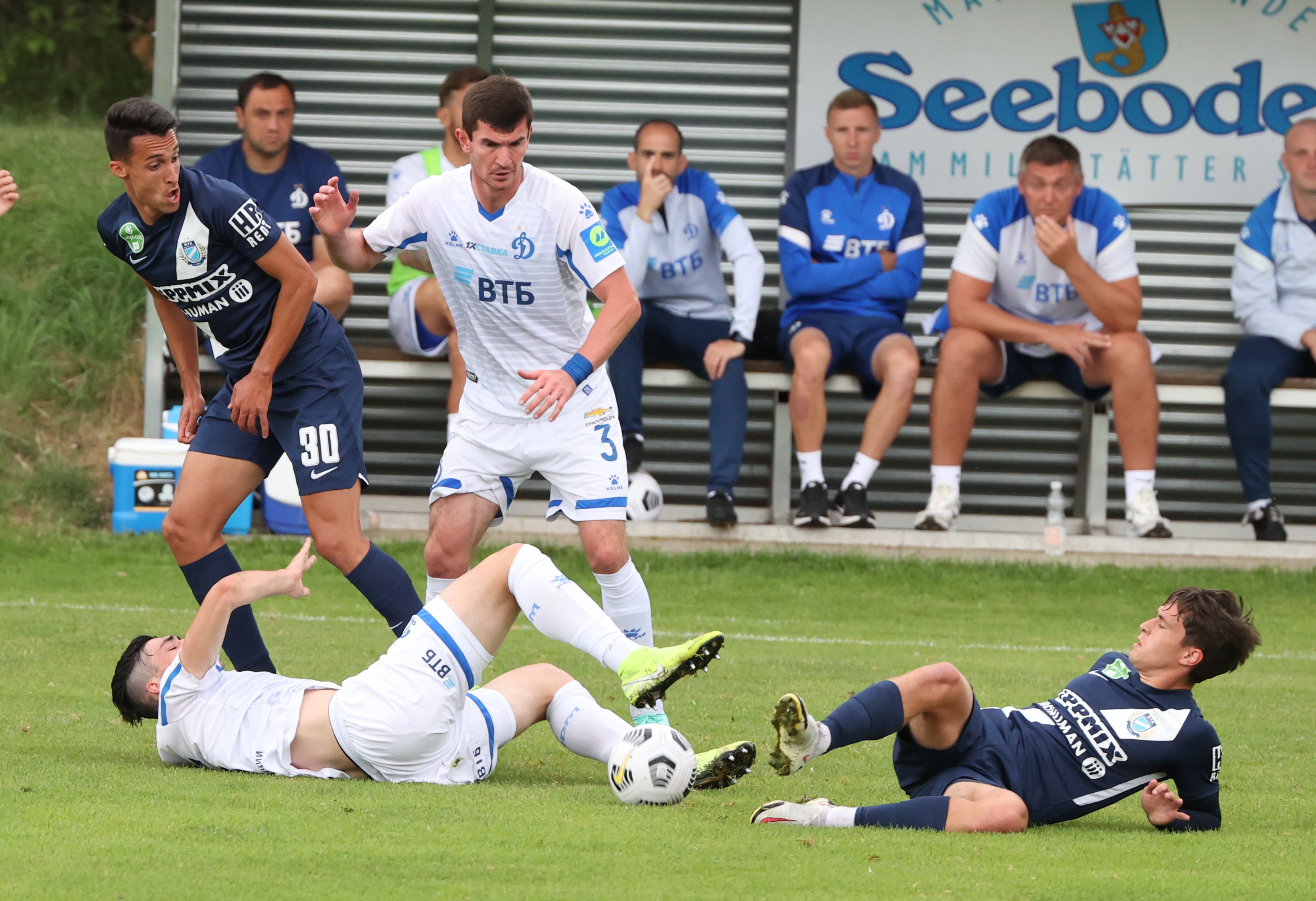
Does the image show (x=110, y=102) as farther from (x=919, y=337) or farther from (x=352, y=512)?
(x=352, y=512)

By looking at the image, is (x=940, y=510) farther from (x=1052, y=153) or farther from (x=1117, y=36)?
(x=1117, y=36)

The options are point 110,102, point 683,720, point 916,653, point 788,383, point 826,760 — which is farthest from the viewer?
point 110,102

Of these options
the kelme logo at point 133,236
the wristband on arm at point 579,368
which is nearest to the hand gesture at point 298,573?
the wristband on arm at point 579,368

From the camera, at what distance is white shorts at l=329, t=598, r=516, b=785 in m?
4.27

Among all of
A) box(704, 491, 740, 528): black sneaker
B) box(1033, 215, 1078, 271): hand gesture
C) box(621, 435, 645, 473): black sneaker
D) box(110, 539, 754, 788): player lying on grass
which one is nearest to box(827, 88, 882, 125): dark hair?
box(1033, 215, 1078, 271): hand gesture

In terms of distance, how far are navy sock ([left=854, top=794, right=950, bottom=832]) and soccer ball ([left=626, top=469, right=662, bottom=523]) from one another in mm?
5406

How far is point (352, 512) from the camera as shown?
18.3 ft

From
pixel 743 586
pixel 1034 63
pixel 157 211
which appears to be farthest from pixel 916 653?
pixel 1034 63

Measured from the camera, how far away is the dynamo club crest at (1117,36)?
10.6m

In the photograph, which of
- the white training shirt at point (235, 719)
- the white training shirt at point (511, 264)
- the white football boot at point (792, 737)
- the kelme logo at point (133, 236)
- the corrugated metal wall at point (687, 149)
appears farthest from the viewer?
the corrugated metal wall at point (687, 149)

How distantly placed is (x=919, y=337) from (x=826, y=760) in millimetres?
5983

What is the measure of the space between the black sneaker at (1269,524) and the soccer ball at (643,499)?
139 inches

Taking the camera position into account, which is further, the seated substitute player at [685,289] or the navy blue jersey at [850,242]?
the navy blue jersey at [850,242]

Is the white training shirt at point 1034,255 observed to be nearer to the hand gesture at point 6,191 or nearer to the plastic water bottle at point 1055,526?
the plastic water bottle at point 1055,526
